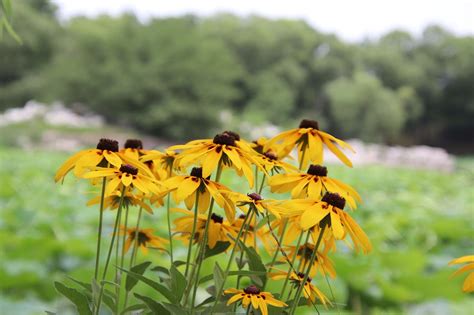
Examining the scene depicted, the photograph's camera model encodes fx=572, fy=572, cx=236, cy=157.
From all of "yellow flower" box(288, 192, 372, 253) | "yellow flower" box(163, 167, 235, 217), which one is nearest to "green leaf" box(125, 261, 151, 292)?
"yellow flower" box(163, 167, 235, 217)

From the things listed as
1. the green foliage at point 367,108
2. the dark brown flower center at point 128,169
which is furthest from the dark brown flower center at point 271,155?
the green foliage at point 367,108

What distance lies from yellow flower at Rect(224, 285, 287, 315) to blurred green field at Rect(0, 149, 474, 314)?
0.62ft

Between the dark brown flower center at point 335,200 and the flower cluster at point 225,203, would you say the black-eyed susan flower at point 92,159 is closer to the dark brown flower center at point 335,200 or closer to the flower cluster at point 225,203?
the flower cluster at point 225,203

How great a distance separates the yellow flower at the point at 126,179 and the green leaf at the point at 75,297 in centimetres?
11

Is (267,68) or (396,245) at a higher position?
(267,68)

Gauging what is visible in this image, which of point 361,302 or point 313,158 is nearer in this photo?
point 313,158

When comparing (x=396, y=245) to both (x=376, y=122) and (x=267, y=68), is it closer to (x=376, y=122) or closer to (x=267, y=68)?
(x=376, y=122)

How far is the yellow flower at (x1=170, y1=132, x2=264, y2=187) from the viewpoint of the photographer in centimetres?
63

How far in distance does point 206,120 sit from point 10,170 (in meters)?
12.9

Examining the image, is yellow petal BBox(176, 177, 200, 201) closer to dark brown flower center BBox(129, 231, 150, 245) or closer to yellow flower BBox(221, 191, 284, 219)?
yellow flower BBox(221, 191, 284, 219)

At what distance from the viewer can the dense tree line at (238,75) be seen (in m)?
19.2

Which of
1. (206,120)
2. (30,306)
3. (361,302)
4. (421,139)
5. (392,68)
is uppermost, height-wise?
(392,68)

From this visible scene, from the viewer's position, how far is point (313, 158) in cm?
78

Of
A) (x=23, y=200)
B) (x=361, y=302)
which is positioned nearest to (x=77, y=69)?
(x=23, y=200)
